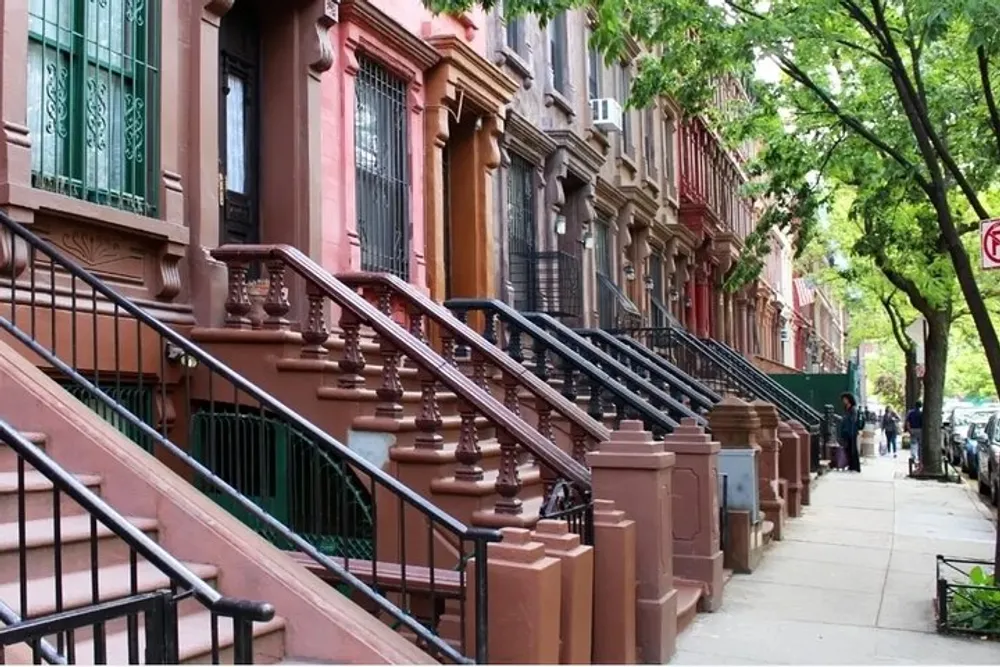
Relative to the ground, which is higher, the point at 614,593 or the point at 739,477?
the point at 739,477

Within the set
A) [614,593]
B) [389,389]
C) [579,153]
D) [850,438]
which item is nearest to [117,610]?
[614,593]

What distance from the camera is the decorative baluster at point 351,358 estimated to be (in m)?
7.57

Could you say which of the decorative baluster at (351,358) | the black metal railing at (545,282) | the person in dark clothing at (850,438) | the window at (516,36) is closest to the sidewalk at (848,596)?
the decorative baluster at (351,358)

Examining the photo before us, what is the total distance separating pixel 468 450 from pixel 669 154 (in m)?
19.6

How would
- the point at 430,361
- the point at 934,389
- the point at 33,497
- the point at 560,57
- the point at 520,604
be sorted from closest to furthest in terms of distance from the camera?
the point at 520,604 < the point at 33,497 < the point at 430,361 < the point at 560,57 < the point at 934,389

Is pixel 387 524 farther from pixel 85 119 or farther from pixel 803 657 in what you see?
pixel 85 119

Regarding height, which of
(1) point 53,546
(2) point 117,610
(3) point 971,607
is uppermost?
(2) point 117,610

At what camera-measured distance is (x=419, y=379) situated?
767 cm

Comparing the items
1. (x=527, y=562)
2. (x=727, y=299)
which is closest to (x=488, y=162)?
(x=527, y=562)

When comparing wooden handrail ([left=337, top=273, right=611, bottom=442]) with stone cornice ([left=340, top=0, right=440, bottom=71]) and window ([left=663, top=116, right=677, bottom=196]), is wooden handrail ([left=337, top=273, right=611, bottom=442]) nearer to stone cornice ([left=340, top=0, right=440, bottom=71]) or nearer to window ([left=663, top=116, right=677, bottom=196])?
stone cornice ([left=340, top=0, right=440, bottom=71])

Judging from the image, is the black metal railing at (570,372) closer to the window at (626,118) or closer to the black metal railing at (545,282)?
the black metal railing at (545,282)

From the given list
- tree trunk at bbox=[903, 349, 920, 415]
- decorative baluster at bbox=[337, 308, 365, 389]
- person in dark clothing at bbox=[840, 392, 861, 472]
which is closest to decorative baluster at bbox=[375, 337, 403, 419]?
decorative baluster at bbox=[337, 308, 365, 389]

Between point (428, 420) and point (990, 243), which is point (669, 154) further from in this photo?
point (428, 420)

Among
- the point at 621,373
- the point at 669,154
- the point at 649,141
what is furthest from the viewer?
the point at 669,154
